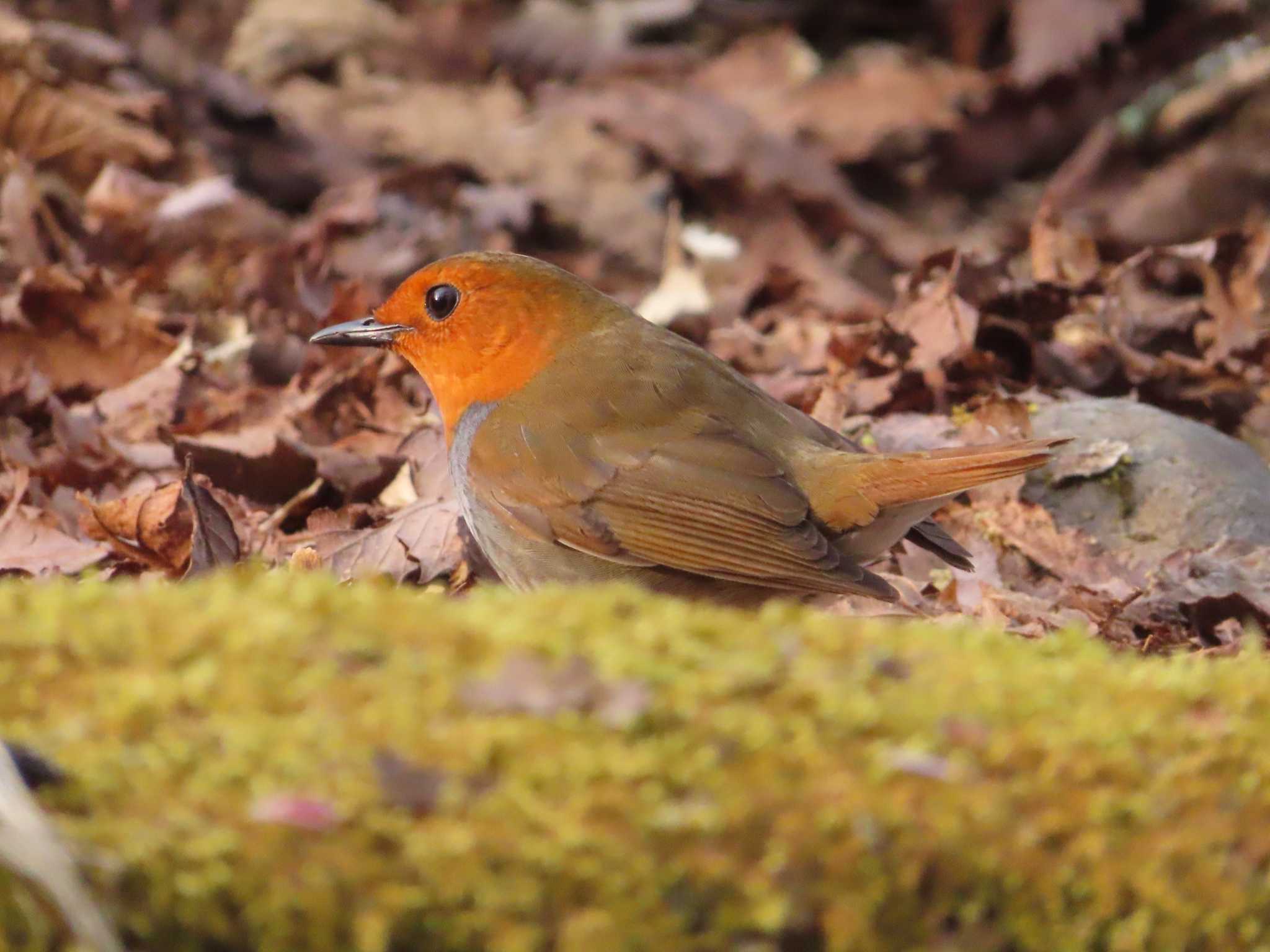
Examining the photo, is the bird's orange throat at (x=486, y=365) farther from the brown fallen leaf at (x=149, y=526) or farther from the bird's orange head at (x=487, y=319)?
the brown fallen leaf at (x=149, y=526)

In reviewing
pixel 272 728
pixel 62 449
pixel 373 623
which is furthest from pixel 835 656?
pixel 62 449

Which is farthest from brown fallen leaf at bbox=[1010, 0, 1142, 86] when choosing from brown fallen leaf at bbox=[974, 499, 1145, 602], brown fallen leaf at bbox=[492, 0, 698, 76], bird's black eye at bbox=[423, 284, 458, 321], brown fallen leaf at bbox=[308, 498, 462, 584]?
brown fallen leaf at bbox=[308, 498, 462, 584]

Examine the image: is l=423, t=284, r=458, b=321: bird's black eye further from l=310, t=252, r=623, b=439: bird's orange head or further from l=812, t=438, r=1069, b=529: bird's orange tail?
l=812, t=438, r=1069, b=529: bird's orange tail

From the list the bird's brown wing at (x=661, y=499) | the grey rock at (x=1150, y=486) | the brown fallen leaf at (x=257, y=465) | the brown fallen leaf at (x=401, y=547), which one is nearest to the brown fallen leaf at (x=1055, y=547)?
the grey rock at (x=1150, y=486)

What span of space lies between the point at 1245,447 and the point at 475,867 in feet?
11.0

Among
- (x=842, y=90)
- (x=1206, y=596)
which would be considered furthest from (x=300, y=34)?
(x=1206, y=596)

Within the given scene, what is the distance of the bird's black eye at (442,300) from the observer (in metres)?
4.10

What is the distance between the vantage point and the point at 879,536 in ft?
11.7

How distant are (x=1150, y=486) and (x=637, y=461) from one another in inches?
56.0

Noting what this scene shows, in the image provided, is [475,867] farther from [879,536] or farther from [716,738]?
[879,536]

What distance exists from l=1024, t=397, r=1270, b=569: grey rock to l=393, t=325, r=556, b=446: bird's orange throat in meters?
1.36

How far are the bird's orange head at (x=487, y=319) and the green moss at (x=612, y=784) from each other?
2.01 metres

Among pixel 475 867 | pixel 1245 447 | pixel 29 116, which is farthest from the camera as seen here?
pixel 29 116

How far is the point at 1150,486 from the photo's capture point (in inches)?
162
